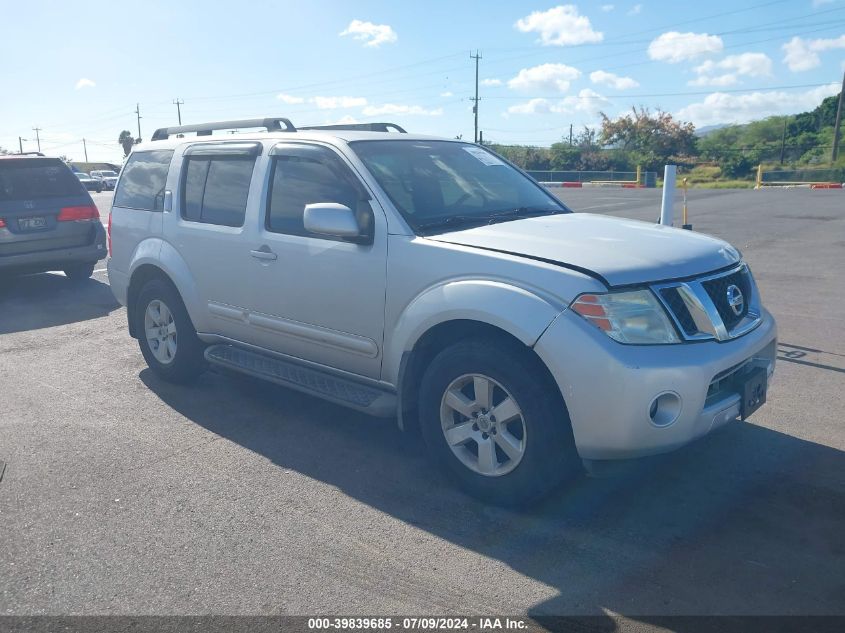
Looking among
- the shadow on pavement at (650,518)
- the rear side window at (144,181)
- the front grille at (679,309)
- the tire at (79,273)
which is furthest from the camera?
the tire at (79,273)

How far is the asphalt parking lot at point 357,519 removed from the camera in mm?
3268

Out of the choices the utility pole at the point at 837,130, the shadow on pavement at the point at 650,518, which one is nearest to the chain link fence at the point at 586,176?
the utility pole at the point at 837,130

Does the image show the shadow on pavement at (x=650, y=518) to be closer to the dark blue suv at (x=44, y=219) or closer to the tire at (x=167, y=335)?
the tire at (x=167, y=335)

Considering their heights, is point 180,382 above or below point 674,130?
below

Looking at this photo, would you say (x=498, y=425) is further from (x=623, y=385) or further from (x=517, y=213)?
(x=517, y=213)

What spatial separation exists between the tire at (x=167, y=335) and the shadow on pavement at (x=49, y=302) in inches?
116

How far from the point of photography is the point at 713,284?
4.03 m

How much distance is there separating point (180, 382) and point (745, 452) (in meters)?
4.12

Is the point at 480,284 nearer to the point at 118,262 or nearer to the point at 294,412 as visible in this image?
the point at 294,412

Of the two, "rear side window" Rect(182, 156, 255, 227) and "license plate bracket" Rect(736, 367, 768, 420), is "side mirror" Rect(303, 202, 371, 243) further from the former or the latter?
"license plate bracket" Rect(736, 367, 768, 420)

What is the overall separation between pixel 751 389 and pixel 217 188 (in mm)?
3767

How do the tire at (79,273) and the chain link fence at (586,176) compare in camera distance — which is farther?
the chain link fence at (586,176)

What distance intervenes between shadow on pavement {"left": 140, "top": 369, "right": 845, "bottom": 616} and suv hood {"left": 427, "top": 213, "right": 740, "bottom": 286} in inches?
37.8

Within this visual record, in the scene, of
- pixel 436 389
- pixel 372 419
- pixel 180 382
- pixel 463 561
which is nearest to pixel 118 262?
pixel 180 382
